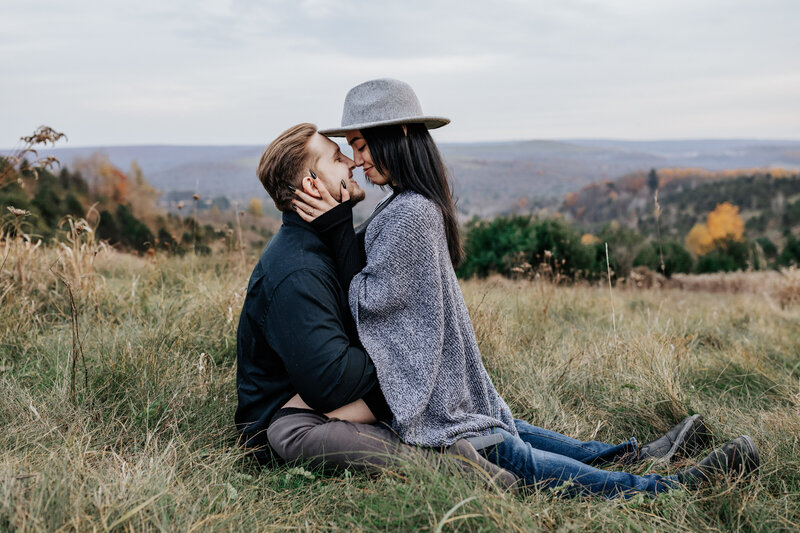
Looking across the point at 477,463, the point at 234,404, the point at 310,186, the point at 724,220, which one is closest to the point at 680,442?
the point at 477,463

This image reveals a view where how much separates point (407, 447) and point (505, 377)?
1.53m

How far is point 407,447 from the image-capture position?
251 centimetres

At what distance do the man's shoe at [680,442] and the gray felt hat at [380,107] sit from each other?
70.9 inches

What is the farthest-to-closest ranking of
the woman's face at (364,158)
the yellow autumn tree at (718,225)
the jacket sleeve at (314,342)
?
the yellow autumn tree at (718,225), the woman's face at (364,158), the jacket sleeve at (314,342)

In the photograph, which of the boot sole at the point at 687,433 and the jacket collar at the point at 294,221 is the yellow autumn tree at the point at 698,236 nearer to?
the boot sole at the point at 687,433

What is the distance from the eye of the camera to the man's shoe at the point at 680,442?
9.71ft

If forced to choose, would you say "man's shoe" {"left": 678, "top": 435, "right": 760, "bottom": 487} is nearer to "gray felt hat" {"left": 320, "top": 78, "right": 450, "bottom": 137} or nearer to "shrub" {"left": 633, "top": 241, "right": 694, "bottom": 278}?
"gray felt hat" {"left": 320, "top": 78, "right": 450, "bottom": 137}

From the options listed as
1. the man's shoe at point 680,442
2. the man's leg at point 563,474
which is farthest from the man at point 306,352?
the man's shoe at point 680,442

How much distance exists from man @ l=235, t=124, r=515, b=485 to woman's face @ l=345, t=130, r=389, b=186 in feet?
0.19

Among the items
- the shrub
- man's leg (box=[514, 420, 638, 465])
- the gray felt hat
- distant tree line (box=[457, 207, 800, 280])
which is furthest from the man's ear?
the shrub

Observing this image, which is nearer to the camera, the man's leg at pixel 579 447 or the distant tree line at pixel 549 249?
the man's leg at pixel 579 447

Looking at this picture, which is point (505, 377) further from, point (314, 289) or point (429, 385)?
point (314, 289)

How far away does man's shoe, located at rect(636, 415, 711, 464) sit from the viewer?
2.96 m

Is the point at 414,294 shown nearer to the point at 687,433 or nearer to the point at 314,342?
the point at 314,342
